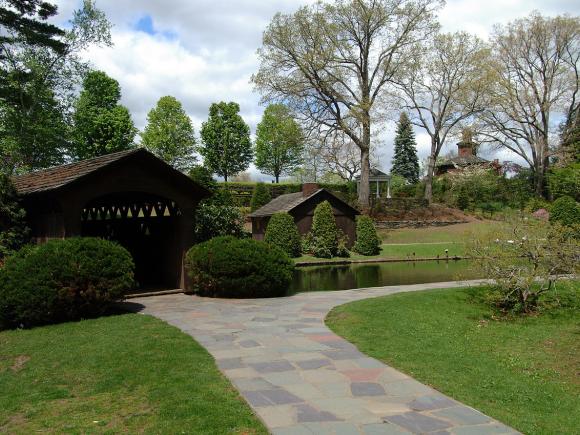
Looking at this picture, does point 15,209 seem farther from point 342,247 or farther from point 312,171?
point 312,171

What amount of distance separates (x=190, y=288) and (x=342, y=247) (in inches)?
664

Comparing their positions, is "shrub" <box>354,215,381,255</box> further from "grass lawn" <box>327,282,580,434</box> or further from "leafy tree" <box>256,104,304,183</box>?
"leafy tree" <box>256,104,304,183</box>

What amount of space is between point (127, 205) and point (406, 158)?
56272 millimetres

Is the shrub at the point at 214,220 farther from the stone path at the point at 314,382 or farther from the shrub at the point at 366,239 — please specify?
the shrub at the point at 366,239

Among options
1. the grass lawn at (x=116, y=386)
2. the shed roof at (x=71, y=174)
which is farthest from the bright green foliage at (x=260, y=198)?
the grass lawn at (x=116, y=386)

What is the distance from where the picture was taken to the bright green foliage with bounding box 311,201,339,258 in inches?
1096

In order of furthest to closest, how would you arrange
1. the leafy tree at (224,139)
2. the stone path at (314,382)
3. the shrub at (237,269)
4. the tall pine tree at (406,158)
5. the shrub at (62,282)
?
the tall pine tree at (406,158) < the leafy tree at (224,139) < the shrub at (237,269) < the shrub at (62,282) < the stone path at (314,382)

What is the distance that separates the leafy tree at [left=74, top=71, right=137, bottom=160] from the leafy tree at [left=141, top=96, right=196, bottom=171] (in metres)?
6.25

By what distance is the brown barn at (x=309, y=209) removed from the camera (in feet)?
96.0

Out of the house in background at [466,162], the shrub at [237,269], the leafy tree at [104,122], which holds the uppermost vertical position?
the leafy tree at [104,122]

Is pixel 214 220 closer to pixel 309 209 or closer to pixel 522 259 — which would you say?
pixel 522 259

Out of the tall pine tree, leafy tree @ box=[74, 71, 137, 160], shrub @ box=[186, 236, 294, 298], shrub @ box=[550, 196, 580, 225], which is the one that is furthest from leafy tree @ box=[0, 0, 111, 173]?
the tall pine tree

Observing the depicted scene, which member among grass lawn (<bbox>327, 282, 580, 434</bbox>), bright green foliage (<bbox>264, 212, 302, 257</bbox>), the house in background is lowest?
grass lawn (<bbox>327, 282, 580, 434</bbox>)

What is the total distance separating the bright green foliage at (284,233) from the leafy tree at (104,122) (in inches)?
855
